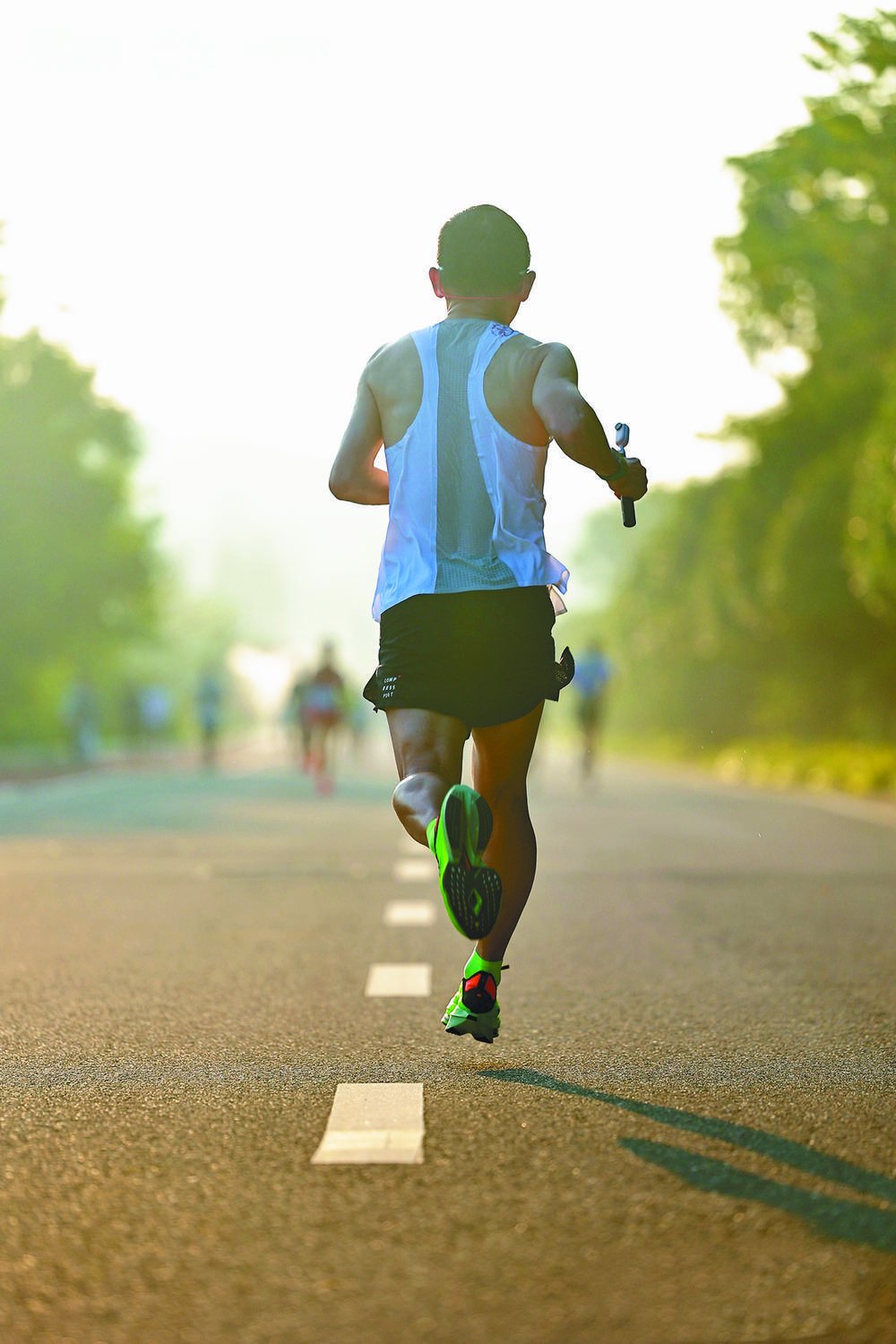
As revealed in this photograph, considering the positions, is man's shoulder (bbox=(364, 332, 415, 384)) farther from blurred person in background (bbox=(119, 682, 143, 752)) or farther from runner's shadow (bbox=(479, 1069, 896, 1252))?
blurred person in background (bbox=(119, 682, 143, 752))

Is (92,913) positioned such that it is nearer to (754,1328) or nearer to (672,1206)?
(672,1206)

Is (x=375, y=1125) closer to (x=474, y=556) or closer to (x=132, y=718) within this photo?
(x=474, y=556)

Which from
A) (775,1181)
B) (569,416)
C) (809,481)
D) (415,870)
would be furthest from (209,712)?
(775,1181)

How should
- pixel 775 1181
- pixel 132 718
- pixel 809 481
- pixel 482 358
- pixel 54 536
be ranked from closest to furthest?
pixel 775 1181 < pixel 482 358 < pixel 809 481 < pixel 54 536 < pixel 132 718

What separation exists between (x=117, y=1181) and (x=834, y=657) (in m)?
36.1

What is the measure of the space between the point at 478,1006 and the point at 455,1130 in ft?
3.05

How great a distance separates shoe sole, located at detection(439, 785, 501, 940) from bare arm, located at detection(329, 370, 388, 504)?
3.24 ft

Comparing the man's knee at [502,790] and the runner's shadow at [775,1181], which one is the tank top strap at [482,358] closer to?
the man's knee at [502,790]

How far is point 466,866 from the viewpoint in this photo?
4.71m

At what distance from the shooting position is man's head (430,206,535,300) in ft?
17.9

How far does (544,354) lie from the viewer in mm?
5230

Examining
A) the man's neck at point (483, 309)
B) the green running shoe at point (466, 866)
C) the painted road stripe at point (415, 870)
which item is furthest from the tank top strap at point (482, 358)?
the painted road stripe at point (415, 870)

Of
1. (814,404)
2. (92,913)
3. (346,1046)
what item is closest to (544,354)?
(346,1046)

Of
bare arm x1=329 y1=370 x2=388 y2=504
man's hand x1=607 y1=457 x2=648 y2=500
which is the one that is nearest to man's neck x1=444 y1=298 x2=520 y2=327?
bare arm x1=329 y1=370 x2=388 y2=504
